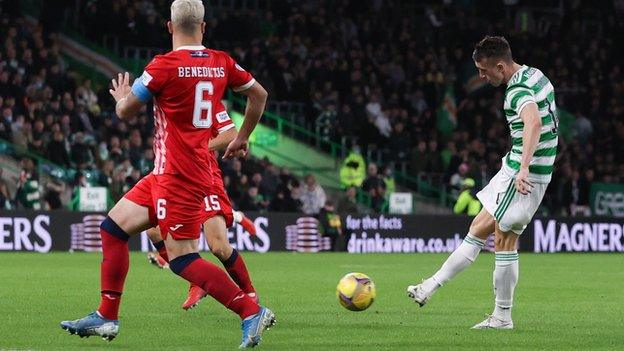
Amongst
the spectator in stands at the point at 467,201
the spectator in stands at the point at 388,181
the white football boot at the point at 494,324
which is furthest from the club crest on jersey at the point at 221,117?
the spectator in stands at the point at 388,181

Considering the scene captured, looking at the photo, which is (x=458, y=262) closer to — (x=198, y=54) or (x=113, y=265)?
(x=113, y=265)

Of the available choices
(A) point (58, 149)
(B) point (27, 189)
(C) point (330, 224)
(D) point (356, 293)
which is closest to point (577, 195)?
(C) point (330, 224)

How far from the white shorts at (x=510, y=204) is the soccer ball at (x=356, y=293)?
47.6 inches

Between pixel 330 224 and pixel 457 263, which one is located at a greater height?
pixel 457 263

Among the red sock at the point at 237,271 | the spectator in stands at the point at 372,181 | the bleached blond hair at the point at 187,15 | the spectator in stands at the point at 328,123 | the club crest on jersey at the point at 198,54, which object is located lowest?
the red sock at the point at 237,271

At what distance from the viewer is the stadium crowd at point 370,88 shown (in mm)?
27156

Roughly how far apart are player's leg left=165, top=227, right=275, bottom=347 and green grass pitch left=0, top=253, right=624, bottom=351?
0.41 metres

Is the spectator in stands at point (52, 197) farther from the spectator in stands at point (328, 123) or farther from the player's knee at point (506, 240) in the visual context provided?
the player's knee at point (506, 240)

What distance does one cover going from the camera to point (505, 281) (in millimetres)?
10156

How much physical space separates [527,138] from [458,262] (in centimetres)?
130

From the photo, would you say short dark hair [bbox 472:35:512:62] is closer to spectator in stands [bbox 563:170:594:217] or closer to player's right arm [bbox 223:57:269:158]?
player's right arm [bbox 223:57:269:158]

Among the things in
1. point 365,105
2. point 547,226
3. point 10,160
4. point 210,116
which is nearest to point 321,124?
point 365,105

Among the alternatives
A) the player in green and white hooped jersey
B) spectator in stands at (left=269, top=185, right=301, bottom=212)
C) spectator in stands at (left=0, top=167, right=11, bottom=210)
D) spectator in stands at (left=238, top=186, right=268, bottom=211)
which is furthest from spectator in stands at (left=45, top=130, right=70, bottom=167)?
the player in green and white hooped jersey

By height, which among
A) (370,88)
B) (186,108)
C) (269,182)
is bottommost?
(269,182)
